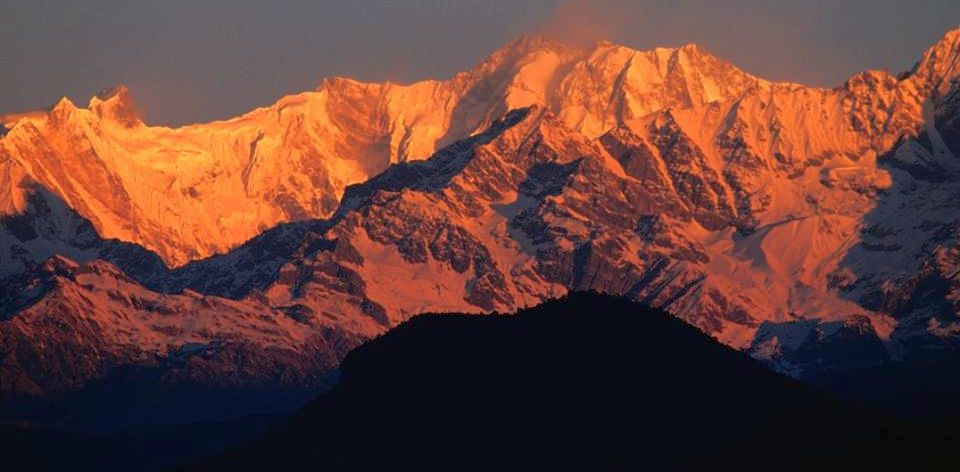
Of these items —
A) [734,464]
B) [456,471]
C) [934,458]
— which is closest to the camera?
[934,458]

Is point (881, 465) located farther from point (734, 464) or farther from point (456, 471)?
point (456, 471)

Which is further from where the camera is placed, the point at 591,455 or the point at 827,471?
the point at 591,455

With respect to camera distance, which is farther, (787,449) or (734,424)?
(734,424)

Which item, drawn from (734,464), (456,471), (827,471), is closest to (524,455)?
(456,471)

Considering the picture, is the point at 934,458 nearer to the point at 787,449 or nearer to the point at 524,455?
the point at 787,449

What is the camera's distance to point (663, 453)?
195750mm

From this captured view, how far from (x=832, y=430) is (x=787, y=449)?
378 inches

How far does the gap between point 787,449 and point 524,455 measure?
2069 centimetres

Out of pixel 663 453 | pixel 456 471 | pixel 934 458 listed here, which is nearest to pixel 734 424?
pixel 663 453

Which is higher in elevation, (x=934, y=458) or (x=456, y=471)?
(x=456, y=471)

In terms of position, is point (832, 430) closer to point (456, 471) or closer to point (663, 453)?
point (663, 453)

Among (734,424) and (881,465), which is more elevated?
(734,424)

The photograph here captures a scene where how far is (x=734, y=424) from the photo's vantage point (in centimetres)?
19988

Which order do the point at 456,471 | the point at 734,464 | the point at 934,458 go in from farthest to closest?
the point at 456,471 → the point at 734,464 → the point at 934,458
